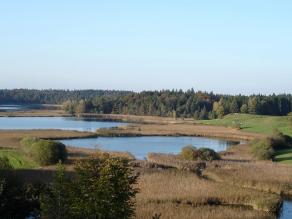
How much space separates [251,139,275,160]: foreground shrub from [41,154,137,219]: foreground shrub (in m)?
41.1

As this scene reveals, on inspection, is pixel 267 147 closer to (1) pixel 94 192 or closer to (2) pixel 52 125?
(1) pixel 94 192

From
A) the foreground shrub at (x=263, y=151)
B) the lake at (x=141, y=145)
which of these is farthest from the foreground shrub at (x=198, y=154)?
the lake at (x=141, y=145)

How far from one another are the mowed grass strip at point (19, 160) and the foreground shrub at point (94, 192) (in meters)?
27.5

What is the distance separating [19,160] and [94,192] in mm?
33942

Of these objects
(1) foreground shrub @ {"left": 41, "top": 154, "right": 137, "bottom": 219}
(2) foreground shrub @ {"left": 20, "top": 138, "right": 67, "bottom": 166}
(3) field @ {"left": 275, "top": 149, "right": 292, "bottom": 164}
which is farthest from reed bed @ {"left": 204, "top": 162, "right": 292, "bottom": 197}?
(1) foreground shrub @ {"left": 41, "top": 154, "right": 137, "bottom": 219}

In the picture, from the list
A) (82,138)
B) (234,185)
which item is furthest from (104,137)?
(234,185)

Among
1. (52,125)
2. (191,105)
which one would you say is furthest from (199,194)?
(191,105)

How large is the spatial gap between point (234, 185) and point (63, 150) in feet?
57.4

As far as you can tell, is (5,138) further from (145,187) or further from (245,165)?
(145,187)

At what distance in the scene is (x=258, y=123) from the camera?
113 m

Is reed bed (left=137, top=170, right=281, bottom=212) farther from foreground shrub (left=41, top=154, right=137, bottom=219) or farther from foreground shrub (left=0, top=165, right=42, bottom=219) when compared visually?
foreground shrub (left=41, top=154, right=137, bottom=219)

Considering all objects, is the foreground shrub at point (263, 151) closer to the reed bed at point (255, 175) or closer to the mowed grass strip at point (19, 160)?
the reed bed at point (255, 175)

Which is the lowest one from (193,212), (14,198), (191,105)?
(193,212)

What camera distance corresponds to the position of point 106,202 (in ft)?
54.2
